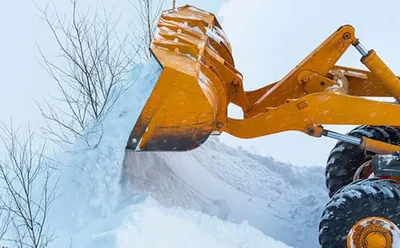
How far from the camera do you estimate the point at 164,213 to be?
5.67m

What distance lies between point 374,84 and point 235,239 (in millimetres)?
1829

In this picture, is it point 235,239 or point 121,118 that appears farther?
point 121,118

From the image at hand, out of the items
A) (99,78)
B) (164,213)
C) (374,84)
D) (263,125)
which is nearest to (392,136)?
(374,84)

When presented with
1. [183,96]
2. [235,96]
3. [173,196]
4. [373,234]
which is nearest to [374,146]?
[373,234]

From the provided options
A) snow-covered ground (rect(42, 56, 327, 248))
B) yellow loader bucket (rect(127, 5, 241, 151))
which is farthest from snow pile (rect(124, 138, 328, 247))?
yellow loader bucket (rect(127, 5, 241, 151))

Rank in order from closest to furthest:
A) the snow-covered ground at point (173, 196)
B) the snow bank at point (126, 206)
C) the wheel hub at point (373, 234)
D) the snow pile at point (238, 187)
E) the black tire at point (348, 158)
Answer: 1. the wheel hub at point (373, 234)
2. the snow bank at point (126, 206)
3. the snow-covered ground at point (173, 196)
4. the black tire at point (348, 158)
5. the snow pile at point (238, 187)

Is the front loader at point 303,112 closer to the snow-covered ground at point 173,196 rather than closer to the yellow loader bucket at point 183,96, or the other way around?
the yellow loader bucket at point 183,96

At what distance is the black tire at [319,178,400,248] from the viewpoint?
16.0 feet

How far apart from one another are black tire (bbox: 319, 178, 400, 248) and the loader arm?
50 cm

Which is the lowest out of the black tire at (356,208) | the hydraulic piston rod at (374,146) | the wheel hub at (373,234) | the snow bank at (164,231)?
the wheel hub at (373,234)

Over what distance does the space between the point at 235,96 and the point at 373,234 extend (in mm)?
1718

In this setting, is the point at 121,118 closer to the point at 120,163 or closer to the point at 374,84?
the point at 120,163

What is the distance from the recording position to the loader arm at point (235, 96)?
4941 mm

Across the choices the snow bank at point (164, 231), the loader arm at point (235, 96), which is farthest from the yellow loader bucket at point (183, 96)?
the snow bank at point (164, 231)
